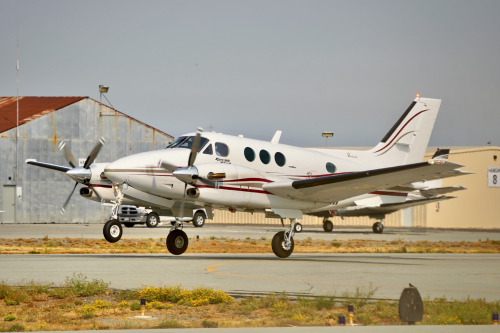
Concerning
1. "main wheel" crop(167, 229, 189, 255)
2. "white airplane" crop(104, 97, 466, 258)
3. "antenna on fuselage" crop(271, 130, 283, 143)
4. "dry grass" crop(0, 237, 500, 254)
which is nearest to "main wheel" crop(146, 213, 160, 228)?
"dry grass" crop(0, 237, 500, 254)

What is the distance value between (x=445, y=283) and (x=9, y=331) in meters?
11.2

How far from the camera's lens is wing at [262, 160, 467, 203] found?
23.9m

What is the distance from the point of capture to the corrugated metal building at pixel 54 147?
64.1 meters

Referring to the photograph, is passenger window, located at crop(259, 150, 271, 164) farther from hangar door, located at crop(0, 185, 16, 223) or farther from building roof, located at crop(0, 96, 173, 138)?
building roof, located at crop(0, 96, 173, 138)

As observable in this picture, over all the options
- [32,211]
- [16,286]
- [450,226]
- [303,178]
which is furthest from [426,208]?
[16,286]

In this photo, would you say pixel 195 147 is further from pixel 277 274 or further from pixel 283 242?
pixel 277 274

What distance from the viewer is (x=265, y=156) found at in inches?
1048

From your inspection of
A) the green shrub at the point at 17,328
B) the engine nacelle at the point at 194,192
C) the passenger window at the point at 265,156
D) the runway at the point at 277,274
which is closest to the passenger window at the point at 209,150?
the engine nacelle at the point at 194,192

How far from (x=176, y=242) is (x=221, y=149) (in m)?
4.29

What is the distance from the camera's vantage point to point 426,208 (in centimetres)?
7538

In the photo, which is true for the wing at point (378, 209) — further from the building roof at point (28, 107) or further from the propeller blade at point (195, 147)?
the propeller blade at point (195, 147)

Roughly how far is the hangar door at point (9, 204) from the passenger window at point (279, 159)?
4301 centimetres

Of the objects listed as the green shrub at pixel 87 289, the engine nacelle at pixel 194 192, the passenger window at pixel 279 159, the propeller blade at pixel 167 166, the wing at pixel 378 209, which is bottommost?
the green shrub at pixel 87 289

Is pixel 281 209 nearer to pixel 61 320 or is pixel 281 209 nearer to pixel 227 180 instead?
pixel 227 180
